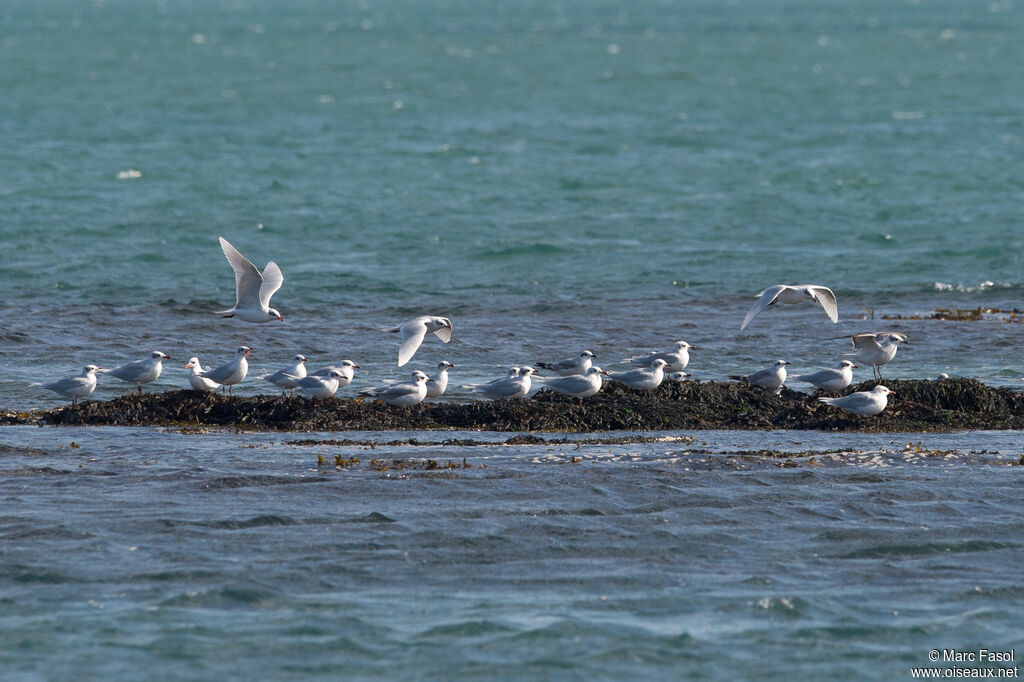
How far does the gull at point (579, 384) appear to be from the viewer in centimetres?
1351

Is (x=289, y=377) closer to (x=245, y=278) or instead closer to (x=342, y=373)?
(x=342, y=373)

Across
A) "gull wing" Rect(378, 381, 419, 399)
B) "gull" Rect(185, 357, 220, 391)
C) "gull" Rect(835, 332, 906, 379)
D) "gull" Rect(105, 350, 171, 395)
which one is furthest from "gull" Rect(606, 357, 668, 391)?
"gull" Rect(105, 350, 171, 395)

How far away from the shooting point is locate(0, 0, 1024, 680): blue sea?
8391mm

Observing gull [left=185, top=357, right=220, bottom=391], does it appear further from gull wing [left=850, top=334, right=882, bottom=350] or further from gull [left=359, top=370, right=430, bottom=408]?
gull wing [left=850, top=334, right=882, bottom=350]

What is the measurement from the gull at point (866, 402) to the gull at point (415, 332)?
4191mm

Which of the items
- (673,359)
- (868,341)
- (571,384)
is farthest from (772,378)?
(571,384)

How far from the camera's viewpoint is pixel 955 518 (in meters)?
10.2

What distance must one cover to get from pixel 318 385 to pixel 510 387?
1.82m

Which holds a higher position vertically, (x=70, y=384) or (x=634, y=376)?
(x=634, y=376)

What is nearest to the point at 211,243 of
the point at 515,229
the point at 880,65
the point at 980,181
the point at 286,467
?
the point at 515,229

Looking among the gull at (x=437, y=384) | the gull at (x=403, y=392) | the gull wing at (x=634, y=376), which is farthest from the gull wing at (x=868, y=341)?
the gull at (x=403, y=392)

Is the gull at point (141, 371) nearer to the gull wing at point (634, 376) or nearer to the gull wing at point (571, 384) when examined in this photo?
the gull wing at point (571, 384)

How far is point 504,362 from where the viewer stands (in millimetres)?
16672

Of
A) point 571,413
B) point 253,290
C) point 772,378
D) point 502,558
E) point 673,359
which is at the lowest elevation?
point 502,558
